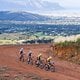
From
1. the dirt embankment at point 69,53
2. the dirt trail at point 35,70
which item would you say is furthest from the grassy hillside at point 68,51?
the dirt trail at point 35,70

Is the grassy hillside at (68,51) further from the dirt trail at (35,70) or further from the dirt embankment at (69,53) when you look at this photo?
the dirt trail at (35,70)

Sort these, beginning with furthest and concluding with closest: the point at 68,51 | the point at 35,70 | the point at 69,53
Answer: the point at 68,51, the point at 69,53, the point at 35,70

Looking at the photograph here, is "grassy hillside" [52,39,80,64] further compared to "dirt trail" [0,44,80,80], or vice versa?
"grassy hillside" [52,39,80,64]

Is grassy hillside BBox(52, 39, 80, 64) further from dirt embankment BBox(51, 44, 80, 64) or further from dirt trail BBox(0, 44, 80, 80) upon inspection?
dirt trail BBox(0, 44, 80, 80)

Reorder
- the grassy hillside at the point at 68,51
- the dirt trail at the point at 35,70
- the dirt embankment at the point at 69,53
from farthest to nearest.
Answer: the grassy hillside at the point at 68,51 < the dirt embankment at the point at 69,53 < the dirt trail at the point at 35,70

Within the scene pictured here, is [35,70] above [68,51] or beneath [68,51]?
beneath

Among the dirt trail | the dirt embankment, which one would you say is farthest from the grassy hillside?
the dirt trail

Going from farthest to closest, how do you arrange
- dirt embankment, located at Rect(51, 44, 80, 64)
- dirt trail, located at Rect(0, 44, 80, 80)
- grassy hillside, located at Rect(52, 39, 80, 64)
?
grassy hillside, located at Rect(52, 39, 80, 64) < dirt embankment, located at Rect(51, 44, 80, 64) < dirt trail, located at Rect(0, 44, 80, 80)

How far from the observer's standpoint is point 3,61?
40.7m

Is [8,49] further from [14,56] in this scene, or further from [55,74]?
[55,74]

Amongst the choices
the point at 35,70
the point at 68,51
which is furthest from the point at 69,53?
the point at 35,70

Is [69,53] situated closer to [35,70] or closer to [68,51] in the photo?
[68,51]

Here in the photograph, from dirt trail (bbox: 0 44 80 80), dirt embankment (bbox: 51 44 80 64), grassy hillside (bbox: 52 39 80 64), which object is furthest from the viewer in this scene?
grassy hillside (bbox: 52 39 80 64)

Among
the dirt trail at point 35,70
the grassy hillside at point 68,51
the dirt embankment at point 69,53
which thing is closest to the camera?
the dirt trail at point 35,70
